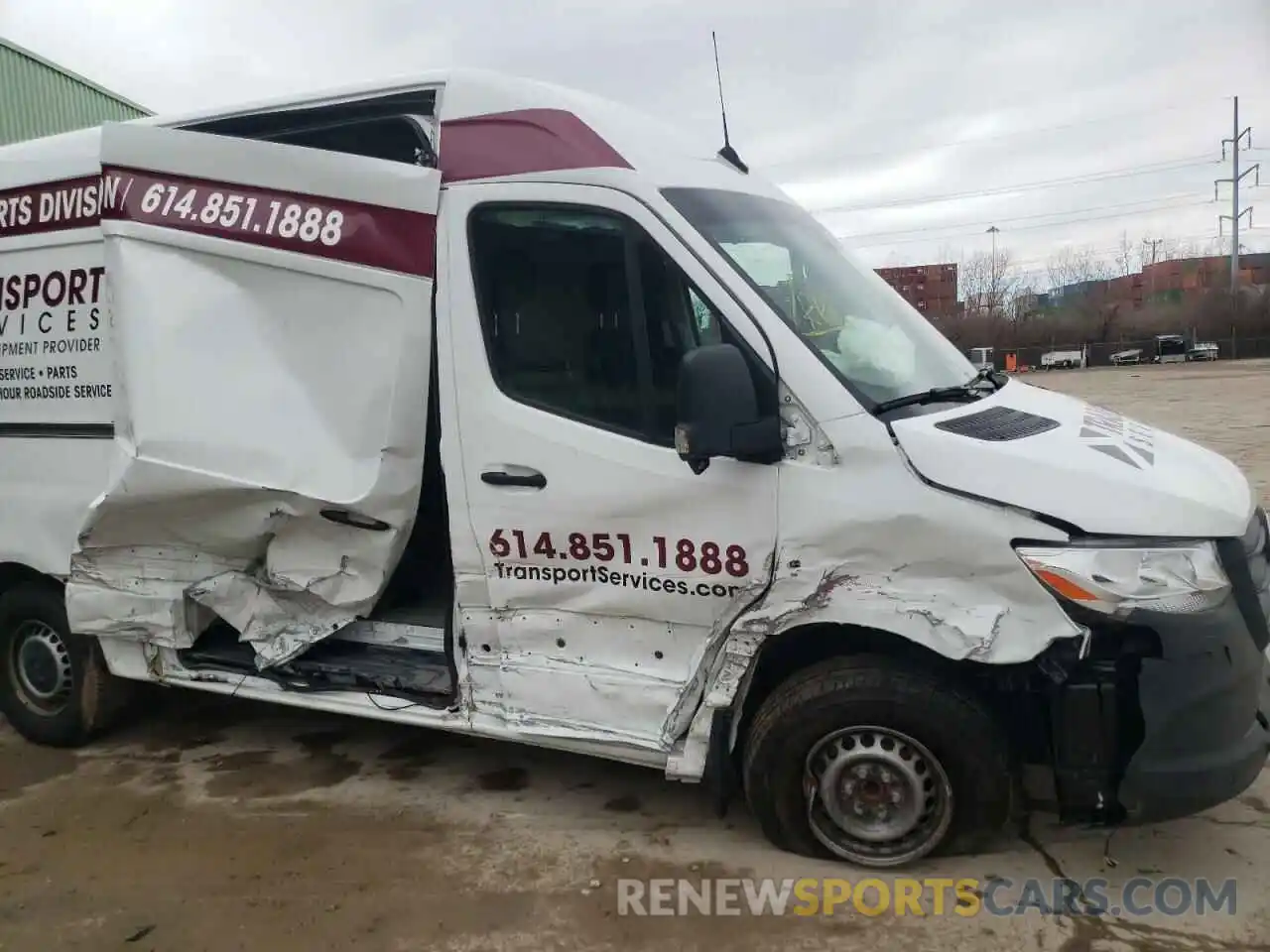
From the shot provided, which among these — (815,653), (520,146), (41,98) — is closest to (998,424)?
(815,653)

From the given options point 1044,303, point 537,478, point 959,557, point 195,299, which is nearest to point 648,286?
point 537,478

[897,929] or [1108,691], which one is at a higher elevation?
[1108,691]

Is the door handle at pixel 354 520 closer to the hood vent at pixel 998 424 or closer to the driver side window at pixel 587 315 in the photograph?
the driver side window at pixel 587 315

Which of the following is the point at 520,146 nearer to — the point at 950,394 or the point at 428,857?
the point at 950,394

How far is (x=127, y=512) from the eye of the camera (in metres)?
4.23

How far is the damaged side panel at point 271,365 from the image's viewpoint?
12.3 feet

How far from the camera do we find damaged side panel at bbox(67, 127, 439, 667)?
375cm

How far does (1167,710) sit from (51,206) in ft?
15.8

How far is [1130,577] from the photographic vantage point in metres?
2.93

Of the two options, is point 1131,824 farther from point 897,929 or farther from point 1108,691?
point 897,929

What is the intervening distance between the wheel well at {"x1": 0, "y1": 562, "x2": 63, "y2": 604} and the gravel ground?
85cm

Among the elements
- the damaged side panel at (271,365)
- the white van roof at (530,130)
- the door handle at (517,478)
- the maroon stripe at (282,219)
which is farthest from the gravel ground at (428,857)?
the white van roof at (530,130)

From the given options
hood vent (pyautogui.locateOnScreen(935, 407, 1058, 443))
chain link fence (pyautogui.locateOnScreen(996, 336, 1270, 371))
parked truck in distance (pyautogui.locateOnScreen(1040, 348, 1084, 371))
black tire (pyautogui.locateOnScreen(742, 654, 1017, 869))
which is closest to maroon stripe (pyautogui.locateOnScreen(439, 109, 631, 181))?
hood vent (pyautogui.locateOnScreen(935, 407, 1058, 443))

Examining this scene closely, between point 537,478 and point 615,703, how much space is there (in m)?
0.86
